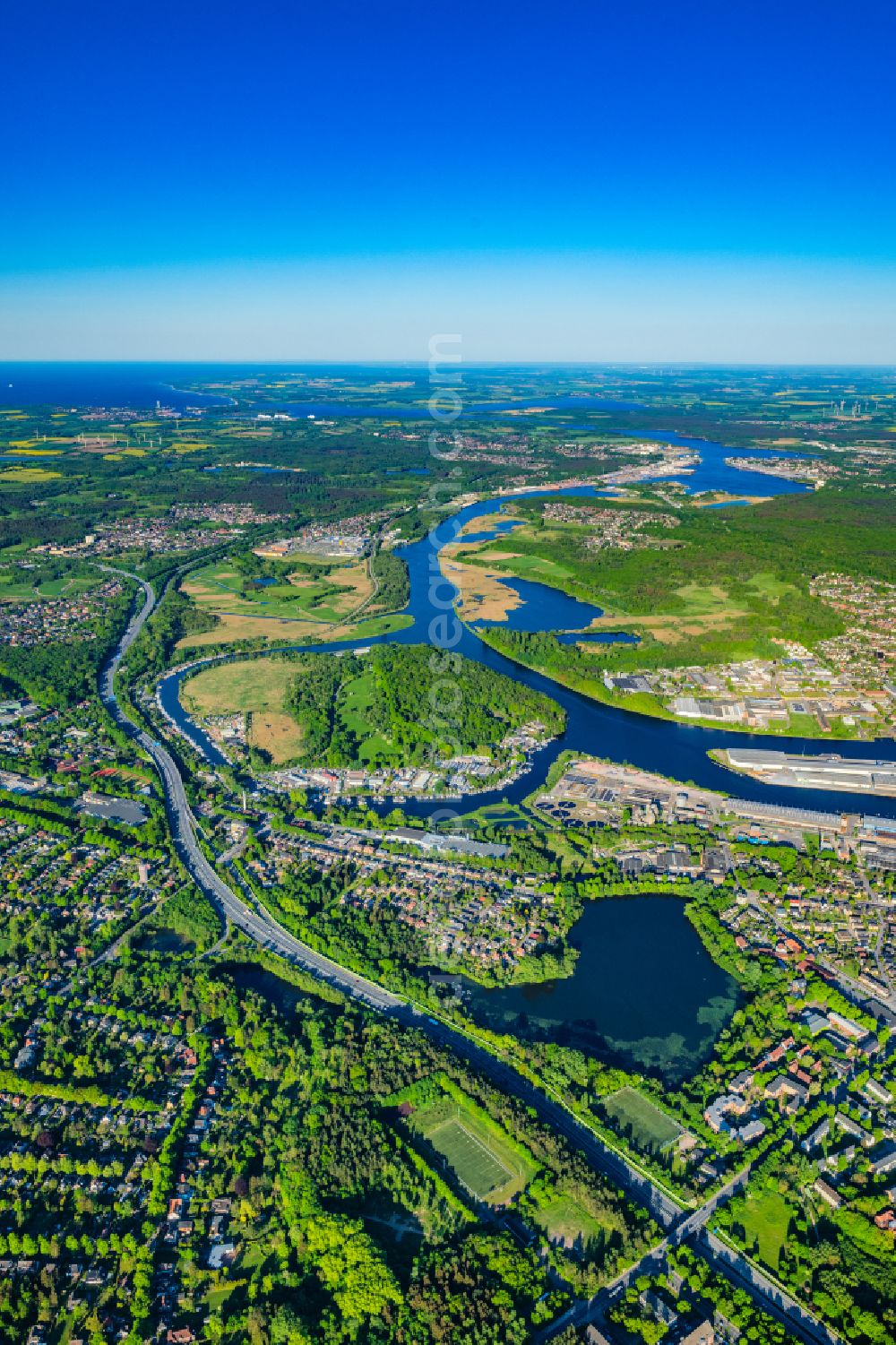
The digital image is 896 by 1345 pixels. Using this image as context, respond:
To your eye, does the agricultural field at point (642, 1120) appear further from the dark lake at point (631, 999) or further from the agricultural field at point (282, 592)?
the agricultural field at point (282, 592)

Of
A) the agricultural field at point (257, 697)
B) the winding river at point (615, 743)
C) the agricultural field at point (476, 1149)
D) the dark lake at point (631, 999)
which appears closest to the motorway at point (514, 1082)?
the agricultural field at point (476, 1149)

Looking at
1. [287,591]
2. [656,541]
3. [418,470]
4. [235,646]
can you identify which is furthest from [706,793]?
A: [418,470]

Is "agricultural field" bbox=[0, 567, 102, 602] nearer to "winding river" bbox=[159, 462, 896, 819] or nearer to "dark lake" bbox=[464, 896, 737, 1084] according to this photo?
"winding river" bbox=[159, 462, 896, 819]

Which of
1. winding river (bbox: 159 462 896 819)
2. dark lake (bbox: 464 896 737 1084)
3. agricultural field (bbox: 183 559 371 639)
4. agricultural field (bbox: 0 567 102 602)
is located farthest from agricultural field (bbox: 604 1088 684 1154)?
agricultural field (bbox: 0 567 102 602)

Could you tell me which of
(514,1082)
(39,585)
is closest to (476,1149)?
(514,1082)

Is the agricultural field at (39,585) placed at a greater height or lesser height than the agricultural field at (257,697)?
greater

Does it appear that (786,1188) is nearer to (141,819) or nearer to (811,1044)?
(811,1044)
